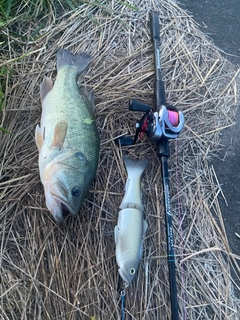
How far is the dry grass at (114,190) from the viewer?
239cm

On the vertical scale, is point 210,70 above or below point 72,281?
above

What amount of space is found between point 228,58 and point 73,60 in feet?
5.12

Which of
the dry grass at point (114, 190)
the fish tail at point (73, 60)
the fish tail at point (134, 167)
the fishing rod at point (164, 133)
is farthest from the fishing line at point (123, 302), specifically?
the fish tail at point (73, 60)

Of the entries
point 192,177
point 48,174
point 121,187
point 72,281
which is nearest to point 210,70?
point 192,177

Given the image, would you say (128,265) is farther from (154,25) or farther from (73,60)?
(154,25)

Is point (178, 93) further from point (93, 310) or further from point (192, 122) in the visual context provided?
point (93, 310)

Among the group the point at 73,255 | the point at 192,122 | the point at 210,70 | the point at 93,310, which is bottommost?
the point at 93,310

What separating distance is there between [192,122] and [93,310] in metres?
1.64

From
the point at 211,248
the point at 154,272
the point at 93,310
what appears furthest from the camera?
the point at 211,248

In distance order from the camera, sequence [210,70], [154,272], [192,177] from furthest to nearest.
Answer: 1. [210,70]
2. [192,177]
3. [154,272]

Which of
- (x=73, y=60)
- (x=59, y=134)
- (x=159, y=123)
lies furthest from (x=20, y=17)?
(x=159, y=123)

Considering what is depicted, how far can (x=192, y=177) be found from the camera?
2902 millimetres

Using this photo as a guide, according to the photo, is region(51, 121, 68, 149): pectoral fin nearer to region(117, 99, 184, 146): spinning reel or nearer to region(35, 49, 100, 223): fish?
region(35, 49, 100, 223): fish

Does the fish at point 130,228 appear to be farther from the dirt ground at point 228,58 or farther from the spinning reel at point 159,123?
the dirt ground at point 228,58
